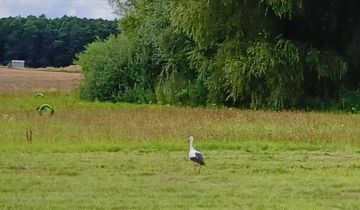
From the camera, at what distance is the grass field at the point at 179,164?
12.1 metres

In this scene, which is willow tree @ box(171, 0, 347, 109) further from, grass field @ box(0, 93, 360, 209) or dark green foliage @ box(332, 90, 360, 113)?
grass field @ box(0, 93, 360, 209)

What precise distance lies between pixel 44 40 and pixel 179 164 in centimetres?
11645

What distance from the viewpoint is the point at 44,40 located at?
13038 cm

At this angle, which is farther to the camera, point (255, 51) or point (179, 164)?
point (255, 51)

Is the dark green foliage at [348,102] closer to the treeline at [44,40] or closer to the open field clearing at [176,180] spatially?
the open field clearing at [176,180]

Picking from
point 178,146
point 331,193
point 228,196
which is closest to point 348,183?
point 331,193

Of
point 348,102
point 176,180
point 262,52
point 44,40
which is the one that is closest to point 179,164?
point 176,180

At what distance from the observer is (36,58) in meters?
132

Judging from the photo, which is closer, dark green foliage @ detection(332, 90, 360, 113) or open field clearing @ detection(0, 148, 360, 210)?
open field clearing @ detection(0, 148, 360, 210)

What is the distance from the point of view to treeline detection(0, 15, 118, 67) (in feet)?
423

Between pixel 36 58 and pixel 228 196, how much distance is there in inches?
4803

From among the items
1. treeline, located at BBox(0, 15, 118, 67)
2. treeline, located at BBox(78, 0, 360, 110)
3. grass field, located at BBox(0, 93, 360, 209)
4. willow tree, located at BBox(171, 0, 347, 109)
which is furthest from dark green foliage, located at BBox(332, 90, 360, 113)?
treeline, located at BBox(0, 15, 118, 67)

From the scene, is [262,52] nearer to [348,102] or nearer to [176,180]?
[348,102]

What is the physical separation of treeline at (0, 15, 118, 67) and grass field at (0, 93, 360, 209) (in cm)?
10174
